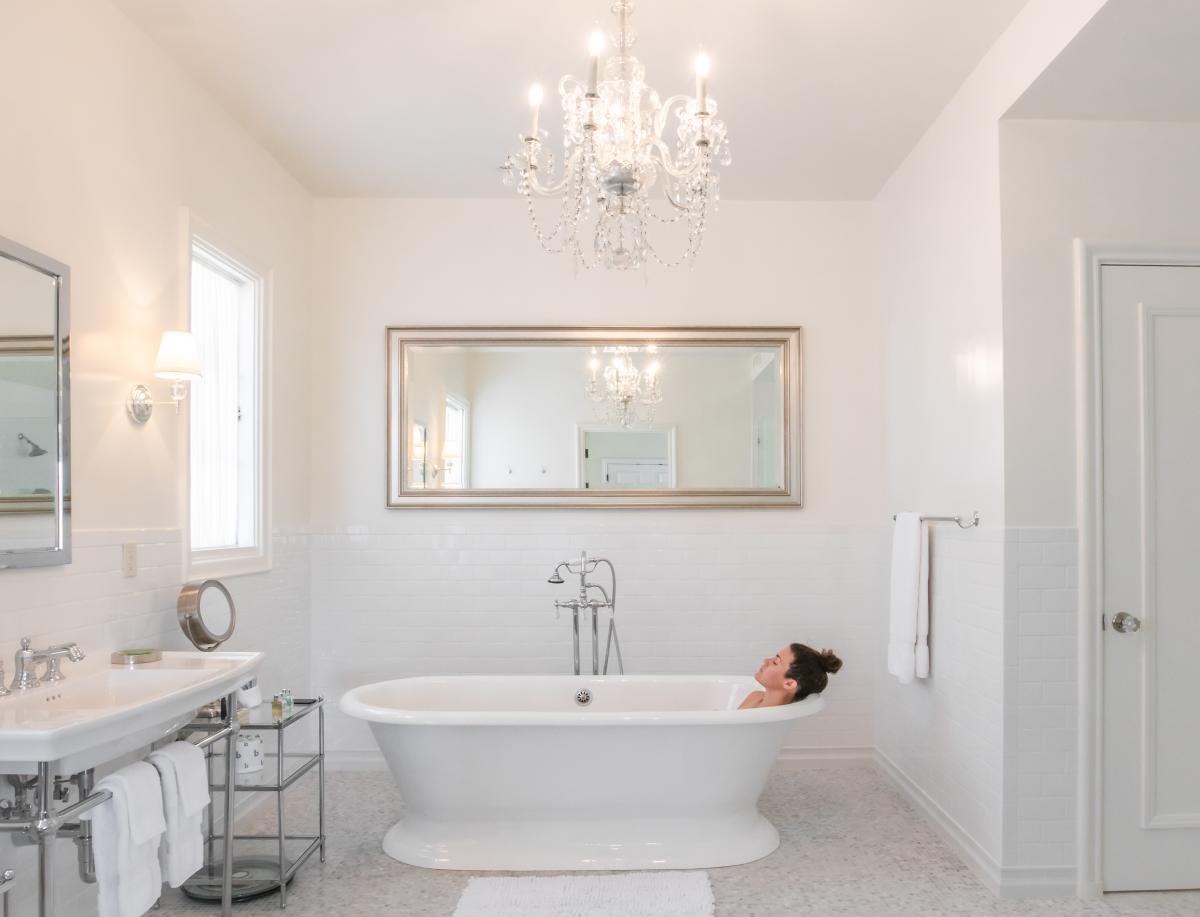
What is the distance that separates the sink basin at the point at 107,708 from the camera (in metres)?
2.07

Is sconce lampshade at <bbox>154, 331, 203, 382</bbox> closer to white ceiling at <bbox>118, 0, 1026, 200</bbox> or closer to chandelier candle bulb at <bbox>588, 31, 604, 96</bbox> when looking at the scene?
white ceiling at <bbox>118, 0, 1026, 200</bbox>

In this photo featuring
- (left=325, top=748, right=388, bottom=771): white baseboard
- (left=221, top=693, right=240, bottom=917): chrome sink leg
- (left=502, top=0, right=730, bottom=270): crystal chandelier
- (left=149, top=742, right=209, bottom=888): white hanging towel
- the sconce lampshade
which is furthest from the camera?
(left=325, top=748, right=388, bottom=771): white baseboard

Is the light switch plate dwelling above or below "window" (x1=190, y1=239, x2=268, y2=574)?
below

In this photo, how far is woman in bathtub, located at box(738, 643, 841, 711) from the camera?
148 inches

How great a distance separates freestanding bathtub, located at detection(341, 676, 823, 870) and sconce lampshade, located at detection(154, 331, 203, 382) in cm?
135

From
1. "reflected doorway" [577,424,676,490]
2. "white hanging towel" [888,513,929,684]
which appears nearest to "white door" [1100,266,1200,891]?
"white hanging towel" [888,513,929,684]

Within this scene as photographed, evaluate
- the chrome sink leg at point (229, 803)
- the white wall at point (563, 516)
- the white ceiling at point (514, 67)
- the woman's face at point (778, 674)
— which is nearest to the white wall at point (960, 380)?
the white ceiling at point (514, 67)

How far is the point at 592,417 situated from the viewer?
491 centimetres

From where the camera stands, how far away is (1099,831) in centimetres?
332

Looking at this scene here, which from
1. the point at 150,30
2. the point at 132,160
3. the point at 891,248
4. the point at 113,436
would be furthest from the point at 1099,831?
the point at 150,30

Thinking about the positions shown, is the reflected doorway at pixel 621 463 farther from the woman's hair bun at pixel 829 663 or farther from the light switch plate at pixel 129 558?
the light switch plate at pixel 129 558

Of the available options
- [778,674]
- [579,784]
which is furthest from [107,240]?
[778,674]

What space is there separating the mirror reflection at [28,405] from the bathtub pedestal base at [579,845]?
5.80ft

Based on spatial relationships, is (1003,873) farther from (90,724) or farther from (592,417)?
(90,724)
